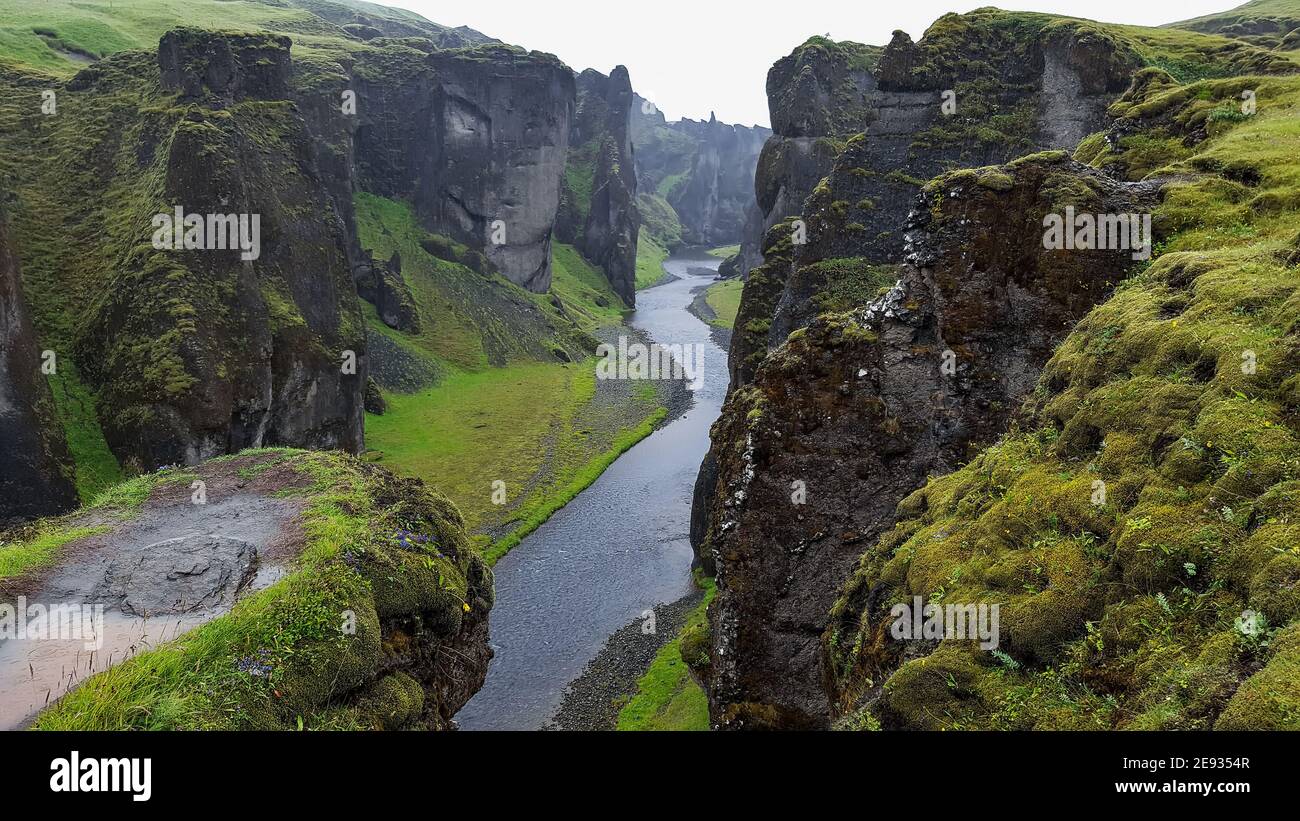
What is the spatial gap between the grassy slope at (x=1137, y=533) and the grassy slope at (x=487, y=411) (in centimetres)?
3926

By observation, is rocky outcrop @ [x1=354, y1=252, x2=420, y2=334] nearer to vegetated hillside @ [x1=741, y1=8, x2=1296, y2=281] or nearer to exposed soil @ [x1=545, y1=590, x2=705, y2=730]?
vegetated hillside @ [x1=741, y1=8, x2=1296, y2=281]

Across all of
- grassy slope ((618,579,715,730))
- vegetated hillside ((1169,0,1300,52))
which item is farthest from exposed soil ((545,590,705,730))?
vegetated hillside ((1169,0,1300,52))

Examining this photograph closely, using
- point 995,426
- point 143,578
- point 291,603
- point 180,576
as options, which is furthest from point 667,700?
point 143,578

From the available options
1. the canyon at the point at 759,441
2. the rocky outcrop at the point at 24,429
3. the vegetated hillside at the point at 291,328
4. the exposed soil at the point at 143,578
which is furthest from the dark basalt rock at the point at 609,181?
the exposed soil at the point at 143,578

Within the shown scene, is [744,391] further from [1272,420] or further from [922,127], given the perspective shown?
[922,127]

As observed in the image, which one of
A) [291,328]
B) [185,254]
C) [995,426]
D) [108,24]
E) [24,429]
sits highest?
[108,24]

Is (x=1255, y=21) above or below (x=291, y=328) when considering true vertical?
above

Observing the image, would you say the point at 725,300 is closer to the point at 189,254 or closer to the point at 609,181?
the point at 609,181

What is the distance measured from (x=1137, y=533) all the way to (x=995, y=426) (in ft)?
35.2

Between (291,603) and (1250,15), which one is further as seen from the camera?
(1250,15)

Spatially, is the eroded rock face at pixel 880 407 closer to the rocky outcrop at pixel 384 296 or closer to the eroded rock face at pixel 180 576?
the eroded rock face at pixel 180 576

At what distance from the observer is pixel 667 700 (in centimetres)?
3391

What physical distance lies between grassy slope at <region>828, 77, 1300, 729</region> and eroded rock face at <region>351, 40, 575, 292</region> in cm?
11884

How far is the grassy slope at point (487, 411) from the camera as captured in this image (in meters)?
60.0
